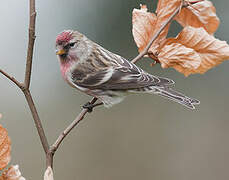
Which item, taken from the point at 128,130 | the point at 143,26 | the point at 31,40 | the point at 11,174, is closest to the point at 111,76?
the point at 143,26

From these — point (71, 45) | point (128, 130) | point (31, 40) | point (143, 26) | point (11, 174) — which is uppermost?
point (31, 40)

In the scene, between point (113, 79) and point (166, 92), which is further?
point (113, 79)

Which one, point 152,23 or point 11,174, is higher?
point 152,23

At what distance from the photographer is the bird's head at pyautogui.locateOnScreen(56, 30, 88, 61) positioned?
253 cm

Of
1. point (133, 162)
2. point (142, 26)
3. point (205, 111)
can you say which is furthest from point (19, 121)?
point (142, 26)

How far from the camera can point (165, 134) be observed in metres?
9.50

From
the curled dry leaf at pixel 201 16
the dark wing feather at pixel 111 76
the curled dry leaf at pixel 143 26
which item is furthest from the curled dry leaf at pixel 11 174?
the dark wing feather at pixel 111 76

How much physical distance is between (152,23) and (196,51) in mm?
232

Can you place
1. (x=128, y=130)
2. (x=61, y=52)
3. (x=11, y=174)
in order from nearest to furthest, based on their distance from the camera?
(x=11, y=174)
(x=61, y=52)
(x=128, y=130)

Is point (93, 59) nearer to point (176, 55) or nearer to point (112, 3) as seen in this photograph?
point (176, 55)

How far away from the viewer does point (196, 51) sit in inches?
63.8

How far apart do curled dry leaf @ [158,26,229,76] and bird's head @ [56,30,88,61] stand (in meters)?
1.01

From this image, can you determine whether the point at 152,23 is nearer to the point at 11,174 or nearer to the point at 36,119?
the point at 36,119

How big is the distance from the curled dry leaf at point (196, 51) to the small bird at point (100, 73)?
98cm
